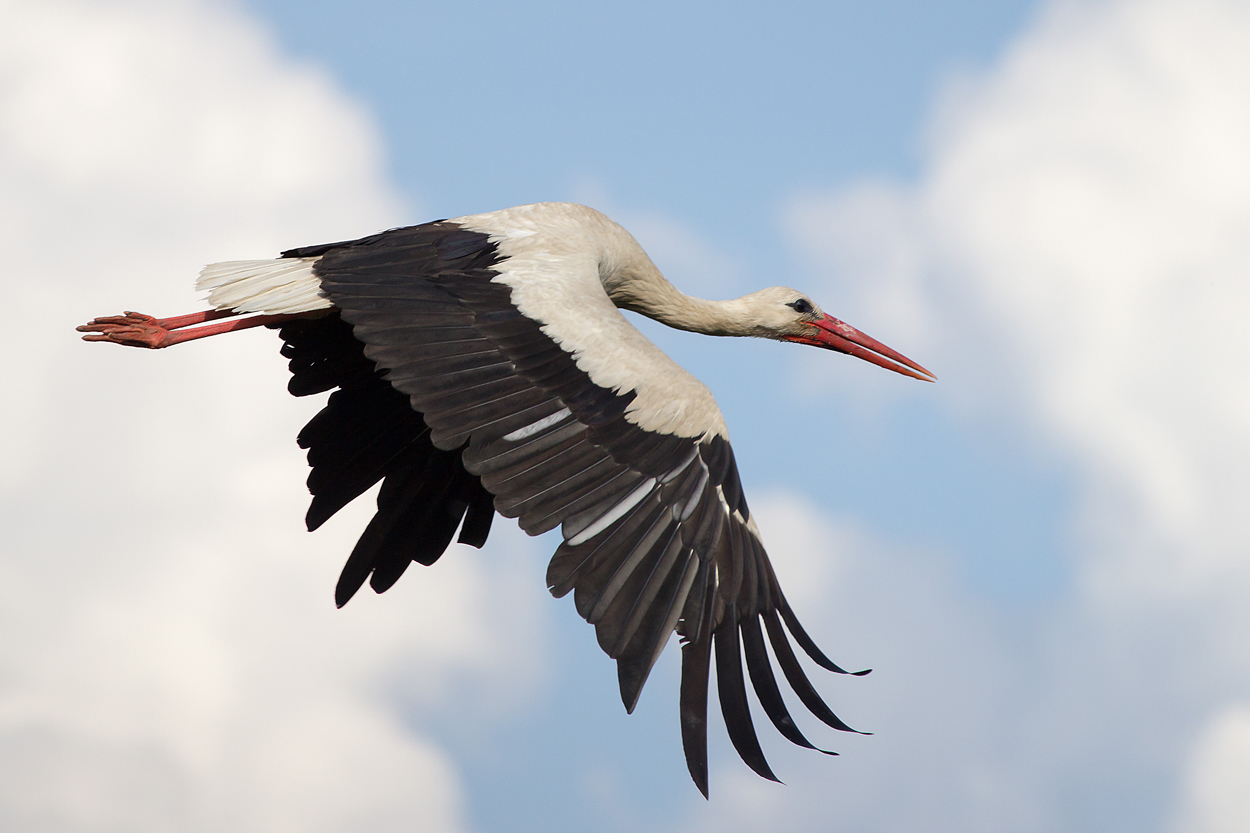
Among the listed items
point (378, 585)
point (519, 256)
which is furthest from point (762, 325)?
point (378, 585)

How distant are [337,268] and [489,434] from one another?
155 centimetres

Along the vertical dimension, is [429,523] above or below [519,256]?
below

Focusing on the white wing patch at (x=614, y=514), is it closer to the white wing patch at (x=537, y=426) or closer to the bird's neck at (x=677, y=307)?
the white wing patch at (x=537, y=426)

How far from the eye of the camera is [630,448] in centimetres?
512

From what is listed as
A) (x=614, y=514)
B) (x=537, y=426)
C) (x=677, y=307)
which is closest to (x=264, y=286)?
(x=537, y=426)

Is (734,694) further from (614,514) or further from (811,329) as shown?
(811,329)

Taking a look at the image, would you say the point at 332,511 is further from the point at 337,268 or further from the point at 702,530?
the point at 702,530

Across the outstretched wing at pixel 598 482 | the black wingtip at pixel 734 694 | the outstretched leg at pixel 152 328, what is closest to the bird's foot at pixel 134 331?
the outstretched leg at pixel 152 328

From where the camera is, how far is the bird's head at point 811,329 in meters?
8.04

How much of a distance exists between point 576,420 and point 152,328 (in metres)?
2.84

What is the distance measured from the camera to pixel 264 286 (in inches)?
244

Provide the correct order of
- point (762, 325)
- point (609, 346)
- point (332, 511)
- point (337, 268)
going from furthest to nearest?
point (762, 325), point (332, 511), point (337, 268), point (609, 346)

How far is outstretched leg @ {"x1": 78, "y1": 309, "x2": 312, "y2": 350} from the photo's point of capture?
6641mm

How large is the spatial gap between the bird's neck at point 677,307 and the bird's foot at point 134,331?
2.52 m
